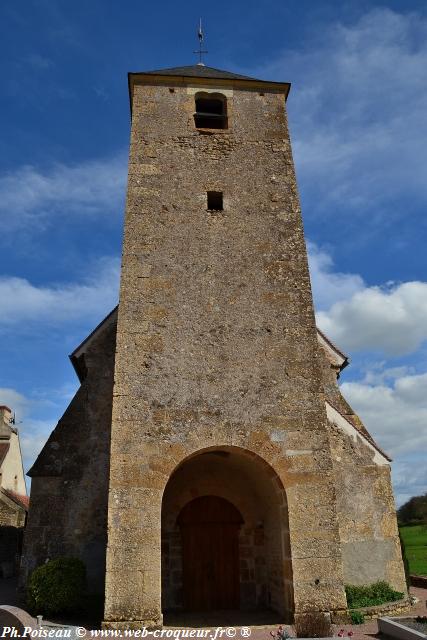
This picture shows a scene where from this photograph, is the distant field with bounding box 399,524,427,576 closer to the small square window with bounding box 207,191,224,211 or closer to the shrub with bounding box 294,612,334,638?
the shrub with bounding box 294,612,334,638

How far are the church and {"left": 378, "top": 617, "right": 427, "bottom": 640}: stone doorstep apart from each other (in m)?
0.60

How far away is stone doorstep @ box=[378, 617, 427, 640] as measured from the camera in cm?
670

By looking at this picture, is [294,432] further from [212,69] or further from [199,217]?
[212,69]

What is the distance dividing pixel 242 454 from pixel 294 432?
0.99 m

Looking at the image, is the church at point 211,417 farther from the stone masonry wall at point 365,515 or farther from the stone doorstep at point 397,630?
the stone doorstep at point 397,630

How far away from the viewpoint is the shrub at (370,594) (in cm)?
943

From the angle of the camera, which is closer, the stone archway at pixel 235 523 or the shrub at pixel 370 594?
the shrub at pixel 370 594

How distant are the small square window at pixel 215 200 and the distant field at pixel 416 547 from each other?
13.4 metres

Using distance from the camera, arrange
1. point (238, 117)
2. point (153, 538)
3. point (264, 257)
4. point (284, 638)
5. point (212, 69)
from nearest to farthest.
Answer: point (284, 638), point (153, 538), point (264, 257), point (238, 117), point (212, 69)

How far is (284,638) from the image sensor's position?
6.39 m

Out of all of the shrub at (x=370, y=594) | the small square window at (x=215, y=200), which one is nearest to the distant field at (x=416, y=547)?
the shrub at (x=370, y=594)

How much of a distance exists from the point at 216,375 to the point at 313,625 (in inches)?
162

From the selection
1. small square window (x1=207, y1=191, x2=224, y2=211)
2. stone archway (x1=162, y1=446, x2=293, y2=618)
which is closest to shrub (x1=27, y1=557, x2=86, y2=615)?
stone archway (x1=162, y1=446, x2=293, y2=618)

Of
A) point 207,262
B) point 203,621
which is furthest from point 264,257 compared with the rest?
point 203,621
